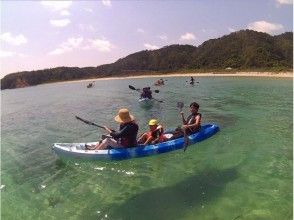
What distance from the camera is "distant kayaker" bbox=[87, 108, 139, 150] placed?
1119cm

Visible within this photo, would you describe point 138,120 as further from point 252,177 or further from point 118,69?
point 118,69

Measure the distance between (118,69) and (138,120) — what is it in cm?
12086

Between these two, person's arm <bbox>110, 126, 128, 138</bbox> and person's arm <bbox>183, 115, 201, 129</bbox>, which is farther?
person's arm <bbox>183, 115, 201, 129</bbox>

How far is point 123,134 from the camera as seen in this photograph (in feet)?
37.7

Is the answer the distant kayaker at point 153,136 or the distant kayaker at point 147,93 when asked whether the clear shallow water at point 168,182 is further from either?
the distant kayaker at point 147,93

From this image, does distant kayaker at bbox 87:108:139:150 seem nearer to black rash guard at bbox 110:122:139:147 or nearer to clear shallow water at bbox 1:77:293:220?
black rash guard at bbox 110:122:139:147

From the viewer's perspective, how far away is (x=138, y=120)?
2098cm

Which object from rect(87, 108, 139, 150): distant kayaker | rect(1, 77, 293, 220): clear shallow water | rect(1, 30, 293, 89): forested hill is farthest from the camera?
rect(1, 30, 293, 89): forested hill

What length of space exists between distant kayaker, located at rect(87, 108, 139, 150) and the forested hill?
189 ft

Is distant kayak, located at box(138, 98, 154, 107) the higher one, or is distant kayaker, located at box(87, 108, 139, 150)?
distant kayaker, located at box(87, 108, 139, 150)

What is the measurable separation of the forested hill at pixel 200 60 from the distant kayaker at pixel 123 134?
189 feet

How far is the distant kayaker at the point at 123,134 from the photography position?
11.2 metres

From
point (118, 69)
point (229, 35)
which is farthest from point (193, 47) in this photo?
point (118, 69)

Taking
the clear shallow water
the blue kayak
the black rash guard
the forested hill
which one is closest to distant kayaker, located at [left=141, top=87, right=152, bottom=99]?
the clear shallow water
